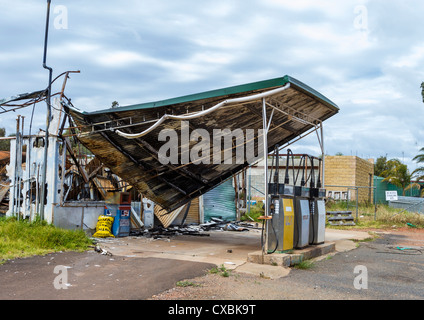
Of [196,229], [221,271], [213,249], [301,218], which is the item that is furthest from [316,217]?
[196,229]

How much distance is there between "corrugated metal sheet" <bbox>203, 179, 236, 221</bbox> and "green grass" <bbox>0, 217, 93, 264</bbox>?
852 cm

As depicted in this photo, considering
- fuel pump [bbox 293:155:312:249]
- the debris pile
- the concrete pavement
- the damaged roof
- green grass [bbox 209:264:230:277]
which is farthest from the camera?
the debris pile

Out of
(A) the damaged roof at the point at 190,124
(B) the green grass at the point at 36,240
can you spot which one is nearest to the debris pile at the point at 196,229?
(A) the damaged roof at the point at 190,124

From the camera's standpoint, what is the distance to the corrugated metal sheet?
18547 mm

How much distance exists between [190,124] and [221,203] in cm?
936

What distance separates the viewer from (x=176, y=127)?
1057cm

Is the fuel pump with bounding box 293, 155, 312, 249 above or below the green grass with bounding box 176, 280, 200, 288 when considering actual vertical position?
above

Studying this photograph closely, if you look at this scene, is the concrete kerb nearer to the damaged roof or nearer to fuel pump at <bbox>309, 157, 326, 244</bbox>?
fuel pump at <bbox>309, 157, 326, 244</bbox>

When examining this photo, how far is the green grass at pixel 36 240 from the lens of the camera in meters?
8.98

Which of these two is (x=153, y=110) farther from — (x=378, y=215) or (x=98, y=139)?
(x=378, y=215)

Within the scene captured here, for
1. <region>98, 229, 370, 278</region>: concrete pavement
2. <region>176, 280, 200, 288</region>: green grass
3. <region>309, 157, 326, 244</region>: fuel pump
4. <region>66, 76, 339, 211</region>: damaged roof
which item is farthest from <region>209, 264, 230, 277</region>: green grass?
<region>309, 157, 326, 244</region>: fuel pump

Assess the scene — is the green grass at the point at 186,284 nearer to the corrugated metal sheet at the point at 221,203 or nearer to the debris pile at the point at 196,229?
the debris pile at the point at 196,229

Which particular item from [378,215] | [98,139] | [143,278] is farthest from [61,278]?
[378,215]

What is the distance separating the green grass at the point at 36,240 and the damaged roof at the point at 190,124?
277cm
